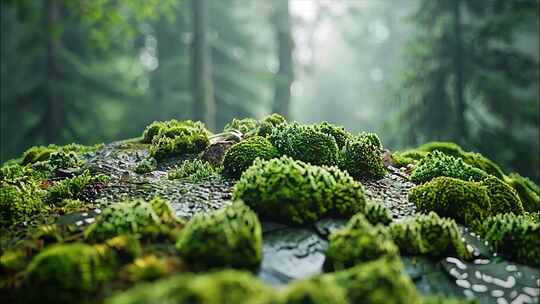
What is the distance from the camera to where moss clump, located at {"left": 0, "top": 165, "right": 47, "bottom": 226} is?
4908 millimetres

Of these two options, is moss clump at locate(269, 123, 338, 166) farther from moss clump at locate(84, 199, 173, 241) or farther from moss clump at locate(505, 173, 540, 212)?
moss clump at locate(505, 173, 540, 212)

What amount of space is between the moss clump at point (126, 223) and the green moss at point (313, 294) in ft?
5.51

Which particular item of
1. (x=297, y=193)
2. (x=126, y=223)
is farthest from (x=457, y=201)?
(x=126, y=223)

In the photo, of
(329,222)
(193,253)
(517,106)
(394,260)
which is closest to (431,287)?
(394,260)

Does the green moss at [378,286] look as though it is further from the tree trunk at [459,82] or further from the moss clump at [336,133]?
the tree trunk at [459,82]

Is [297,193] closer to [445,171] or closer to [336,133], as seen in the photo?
[336,133]

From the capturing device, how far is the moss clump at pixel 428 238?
4387 millimetres

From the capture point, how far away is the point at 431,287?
4070 mm

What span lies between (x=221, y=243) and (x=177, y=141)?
366 centimetres

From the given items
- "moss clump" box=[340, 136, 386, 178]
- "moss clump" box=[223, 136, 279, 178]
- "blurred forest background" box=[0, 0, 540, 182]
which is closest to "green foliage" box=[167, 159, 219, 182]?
"moss clump" box=[223, 136, 279, 178]

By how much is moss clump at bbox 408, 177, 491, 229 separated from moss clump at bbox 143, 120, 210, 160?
3.24 meters

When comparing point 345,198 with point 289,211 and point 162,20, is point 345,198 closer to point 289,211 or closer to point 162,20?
point 289,211

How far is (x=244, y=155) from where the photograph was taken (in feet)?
19.9

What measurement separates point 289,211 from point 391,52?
30984 mm
